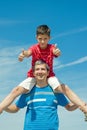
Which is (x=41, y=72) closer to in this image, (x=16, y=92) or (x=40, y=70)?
(x=40, y=70)

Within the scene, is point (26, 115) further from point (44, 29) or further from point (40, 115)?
point (44, 29)

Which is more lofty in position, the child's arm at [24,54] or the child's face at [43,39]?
the child's face at [43,39]

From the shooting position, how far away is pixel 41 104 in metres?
15.9

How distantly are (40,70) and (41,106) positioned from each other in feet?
3.79

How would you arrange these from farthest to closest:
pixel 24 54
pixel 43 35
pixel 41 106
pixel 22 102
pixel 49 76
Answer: pixel 22 102 → pixel 49 76 → pixel 41 106 → pixel 43 35 → pixel 24 54

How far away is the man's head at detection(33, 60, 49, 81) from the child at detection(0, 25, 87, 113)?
0.15m

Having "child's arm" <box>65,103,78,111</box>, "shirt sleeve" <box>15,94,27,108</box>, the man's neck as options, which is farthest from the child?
"child's arm" <box>65,103,78,111</box>

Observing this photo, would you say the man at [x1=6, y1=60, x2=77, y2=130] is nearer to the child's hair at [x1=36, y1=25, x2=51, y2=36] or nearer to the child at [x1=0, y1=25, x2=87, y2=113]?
the child at [x1=0, y1=25, x2=87, y2=113]

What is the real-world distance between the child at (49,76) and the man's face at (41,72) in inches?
9.2

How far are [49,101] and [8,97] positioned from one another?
1.32 meters

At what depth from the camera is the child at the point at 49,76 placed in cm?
1563

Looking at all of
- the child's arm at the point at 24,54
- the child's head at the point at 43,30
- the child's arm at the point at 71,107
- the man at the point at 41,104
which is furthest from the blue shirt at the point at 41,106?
the child's head at the point at 43,30

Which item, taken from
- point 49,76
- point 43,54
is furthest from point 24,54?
point 49,76

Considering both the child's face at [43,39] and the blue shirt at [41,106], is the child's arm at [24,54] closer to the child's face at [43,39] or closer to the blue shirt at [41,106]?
the child's face at [43,39]
